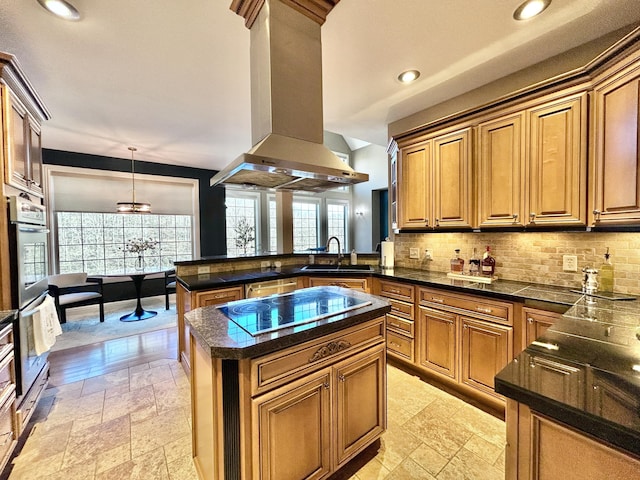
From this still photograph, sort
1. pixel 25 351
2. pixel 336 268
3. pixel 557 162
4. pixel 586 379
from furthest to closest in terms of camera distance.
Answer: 1. pixel 336 268
2. pixel 557 162
3. pixel 25 351
4. pixel 586 379

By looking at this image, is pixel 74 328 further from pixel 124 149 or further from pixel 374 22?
pixel 374 22

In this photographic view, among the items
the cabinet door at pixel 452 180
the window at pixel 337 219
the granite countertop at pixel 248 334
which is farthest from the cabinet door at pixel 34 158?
the window at pixel 337 219

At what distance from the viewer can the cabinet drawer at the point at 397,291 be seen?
2.65 meters

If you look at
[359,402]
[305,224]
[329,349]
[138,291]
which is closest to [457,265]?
[359,402]

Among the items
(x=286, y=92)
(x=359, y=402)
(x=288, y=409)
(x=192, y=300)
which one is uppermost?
(x=286, y=92)

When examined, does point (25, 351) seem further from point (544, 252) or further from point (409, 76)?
point (544, 252)

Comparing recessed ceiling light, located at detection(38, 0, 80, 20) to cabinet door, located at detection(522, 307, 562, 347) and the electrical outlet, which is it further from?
the electrical outlet

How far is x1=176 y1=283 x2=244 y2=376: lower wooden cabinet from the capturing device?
8.25ft

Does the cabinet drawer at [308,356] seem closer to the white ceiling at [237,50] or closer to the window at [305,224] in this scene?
the white ceiling at [237,50]

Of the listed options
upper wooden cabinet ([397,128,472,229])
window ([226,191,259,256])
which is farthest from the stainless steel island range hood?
window ([226,191,259,256])

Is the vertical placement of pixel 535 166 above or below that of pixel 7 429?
Answer: above

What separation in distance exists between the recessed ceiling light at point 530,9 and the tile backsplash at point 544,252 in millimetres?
1597

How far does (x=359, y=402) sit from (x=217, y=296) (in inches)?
65.2

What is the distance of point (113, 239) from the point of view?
5.59m
